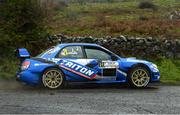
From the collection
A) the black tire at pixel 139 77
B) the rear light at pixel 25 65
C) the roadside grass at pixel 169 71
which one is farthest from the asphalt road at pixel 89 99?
the roadside grass at pixel 169 71

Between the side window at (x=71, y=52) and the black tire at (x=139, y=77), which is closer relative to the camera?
the side window at (x=71, y=52)

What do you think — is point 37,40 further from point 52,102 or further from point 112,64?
point 52,102

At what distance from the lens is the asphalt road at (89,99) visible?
37.3 feet

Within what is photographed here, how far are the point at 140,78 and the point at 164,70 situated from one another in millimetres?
3635

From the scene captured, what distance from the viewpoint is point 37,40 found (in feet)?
67.7

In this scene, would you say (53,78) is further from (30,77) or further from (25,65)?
(25,65)

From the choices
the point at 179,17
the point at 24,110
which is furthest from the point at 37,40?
the point at 179,17

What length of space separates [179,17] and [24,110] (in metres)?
23.6

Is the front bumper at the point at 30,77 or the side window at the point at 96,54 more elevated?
the side window at the point at 96,54

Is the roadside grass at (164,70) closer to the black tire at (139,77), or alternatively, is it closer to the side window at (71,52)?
the black tire at (139,77)

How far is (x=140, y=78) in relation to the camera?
52.9ft

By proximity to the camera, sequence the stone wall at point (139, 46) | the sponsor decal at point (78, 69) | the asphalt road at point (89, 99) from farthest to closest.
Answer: the stone wall at point (139, 46) → the sponsor decal at point (78, 69) → the asphalt road at point (89, 99)

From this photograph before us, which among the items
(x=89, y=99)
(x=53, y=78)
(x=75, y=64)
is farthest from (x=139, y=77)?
(x=89, y=99)

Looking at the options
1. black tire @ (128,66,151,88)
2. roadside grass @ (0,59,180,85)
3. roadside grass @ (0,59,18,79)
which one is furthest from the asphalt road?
roadside grass @ (0,59,180,85)
